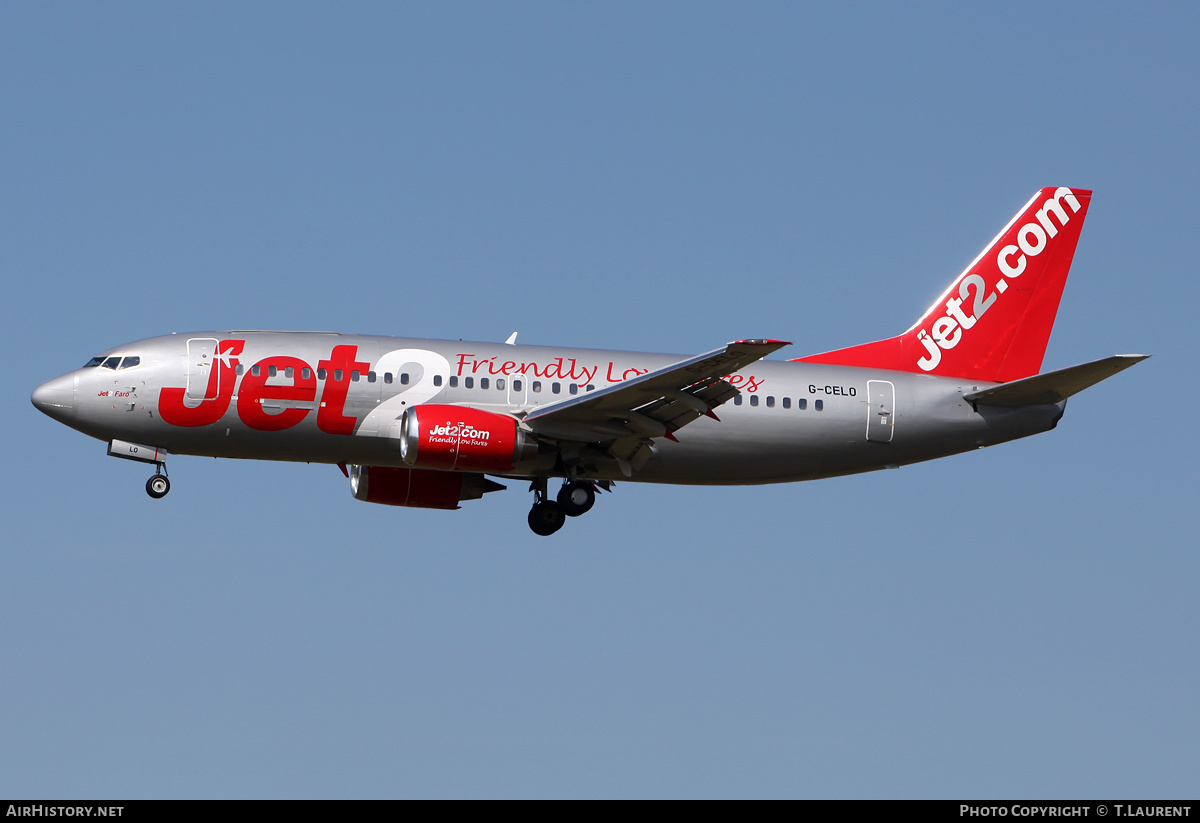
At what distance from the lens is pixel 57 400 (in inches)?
1483

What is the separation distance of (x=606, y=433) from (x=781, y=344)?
7.47 meters

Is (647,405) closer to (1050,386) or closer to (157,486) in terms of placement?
(1050,386)

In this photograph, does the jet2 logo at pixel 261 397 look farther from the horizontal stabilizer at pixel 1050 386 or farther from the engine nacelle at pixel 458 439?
the horizontal stabilizer at pixel 1050 386

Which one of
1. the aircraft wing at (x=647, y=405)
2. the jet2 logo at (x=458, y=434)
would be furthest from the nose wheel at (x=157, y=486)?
the aircraft wing at (x=647, y=405)

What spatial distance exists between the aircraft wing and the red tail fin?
5.75 metres

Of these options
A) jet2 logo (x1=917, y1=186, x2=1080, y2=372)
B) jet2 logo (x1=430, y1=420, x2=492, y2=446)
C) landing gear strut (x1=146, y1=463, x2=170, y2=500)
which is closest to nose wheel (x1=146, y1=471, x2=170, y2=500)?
landing gear strut (x1=146, y1=463, x2=170, y2=500)

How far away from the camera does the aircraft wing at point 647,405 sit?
35969mm

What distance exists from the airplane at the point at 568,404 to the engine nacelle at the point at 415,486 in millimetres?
47

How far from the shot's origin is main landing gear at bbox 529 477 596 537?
40.5m

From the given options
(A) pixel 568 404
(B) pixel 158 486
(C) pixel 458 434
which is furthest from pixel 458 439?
(B) pixel 158 486

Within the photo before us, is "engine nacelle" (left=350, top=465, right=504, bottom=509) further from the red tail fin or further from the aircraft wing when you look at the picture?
the red tail fin

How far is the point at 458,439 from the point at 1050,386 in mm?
14870
